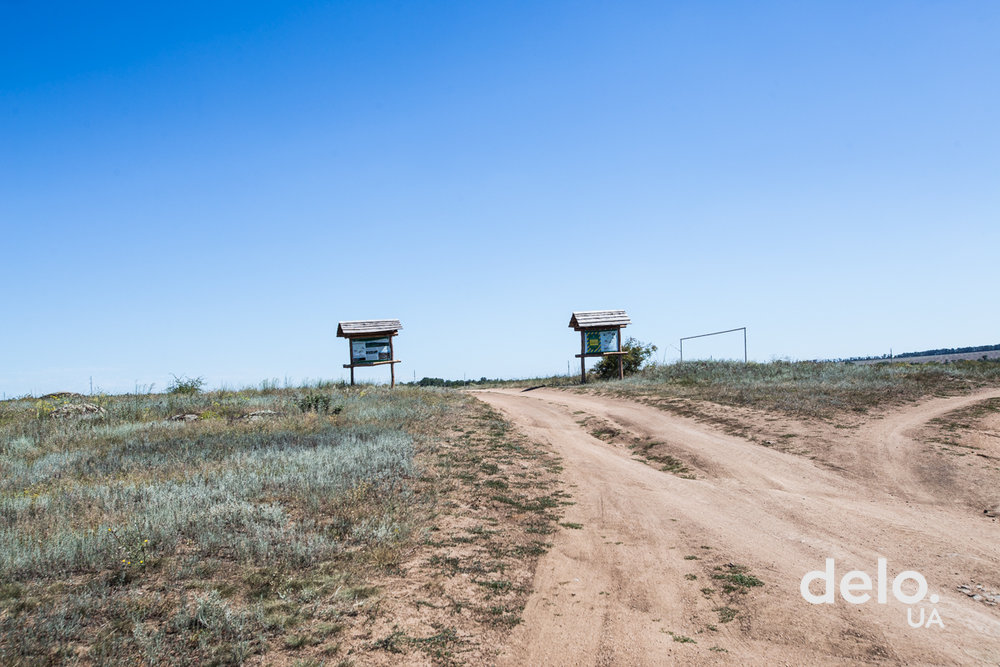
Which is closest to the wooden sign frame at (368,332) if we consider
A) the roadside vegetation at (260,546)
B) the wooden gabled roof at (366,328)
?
the wooden gabled roof at (366,328)

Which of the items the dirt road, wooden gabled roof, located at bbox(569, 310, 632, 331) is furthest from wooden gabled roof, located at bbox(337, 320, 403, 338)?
the dirt road

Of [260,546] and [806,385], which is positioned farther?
[806,385]

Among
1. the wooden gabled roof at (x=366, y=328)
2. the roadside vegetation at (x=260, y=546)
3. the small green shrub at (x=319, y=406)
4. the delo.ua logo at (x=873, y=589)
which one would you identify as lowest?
the delo.ua logo at (x=873, y=589)

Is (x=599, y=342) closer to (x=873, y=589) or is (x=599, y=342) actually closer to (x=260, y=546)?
(x=873, y=589)

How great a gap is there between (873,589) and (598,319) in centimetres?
2700

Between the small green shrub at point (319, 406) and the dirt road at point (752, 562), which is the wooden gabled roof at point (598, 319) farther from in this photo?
the dirt road at point (752, 562)

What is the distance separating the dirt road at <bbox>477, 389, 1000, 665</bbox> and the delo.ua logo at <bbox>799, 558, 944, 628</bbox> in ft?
0.19

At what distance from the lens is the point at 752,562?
691 cm

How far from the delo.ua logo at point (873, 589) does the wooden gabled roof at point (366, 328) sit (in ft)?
87.4

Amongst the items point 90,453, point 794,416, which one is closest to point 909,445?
point 794,416

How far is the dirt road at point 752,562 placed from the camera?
16.4ft

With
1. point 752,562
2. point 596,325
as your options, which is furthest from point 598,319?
point 752,562

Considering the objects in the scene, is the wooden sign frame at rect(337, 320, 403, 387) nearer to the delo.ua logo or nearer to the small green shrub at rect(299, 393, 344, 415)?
the small green shrub at rect(299, 393, 344, 415)

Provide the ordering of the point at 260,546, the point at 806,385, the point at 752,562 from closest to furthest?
the point at 260,546, the point at 752,562, the point at 806,385
